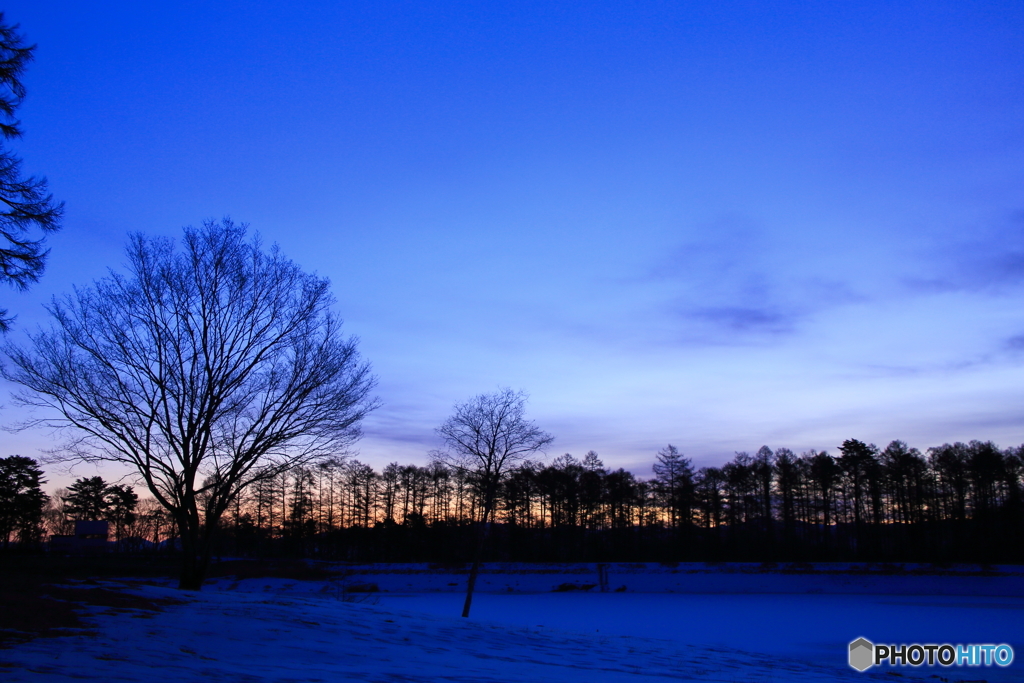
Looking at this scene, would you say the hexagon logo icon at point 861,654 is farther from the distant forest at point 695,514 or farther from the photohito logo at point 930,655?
the distant forest at point 695,514

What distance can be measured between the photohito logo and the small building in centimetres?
7684

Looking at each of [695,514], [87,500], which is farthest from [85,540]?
[695,514]

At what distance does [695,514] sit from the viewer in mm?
74875

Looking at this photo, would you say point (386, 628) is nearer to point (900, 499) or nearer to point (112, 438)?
point (112, 438)

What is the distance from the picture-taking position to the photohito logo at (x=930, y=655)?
1692 cm

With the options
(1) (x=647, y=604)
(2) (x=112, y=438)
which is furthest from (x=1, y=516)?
(1) (x=647, y=604)

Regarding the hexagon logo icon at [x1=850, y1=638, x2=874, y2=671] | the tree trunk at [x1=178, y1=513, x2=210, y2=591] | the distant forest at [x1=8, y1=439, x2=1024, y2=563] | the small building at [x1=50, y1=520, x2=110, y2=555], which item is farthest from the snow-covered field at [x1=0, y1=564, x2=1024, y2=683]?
the small building at [x1=50, y1=520, x2=110, y2=555]

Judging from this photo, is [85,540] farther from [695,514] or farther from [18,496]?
[695,514]

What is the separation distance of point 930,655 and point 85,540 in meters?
89.3

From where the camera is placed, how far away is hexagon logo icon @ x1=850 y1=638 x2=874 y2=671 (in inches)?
630

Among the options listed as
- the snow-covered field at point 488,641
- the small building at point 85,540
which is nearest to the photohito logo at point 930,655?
the snow-covered field at point 488,641

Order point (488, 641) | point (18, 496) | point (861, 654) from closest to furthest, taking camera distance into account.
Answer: point (488, 641) → point (861, 654) → point (18, 496)

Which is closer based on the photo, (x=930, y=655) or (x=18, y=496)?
(x=930, y=655)

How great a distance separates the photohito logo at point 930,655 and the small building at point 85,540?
252 feet
